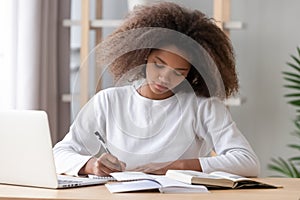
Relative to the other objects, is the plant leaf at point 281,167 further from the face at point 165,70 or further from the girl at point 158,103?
the face at point 165,70

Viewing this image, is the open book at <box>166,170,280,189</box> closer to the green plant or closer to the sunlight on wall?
the green plant

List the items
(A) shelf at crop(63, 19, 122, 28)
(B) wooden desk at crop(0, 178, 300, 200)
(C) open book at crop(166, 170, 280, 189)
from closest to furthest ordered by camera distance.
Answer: (B) wooden desk at crop(0, 178, 300, 200), (C) open book at crop(166, 170, 280, 189), (A) shelf at crop(63, 19, 122, 28)

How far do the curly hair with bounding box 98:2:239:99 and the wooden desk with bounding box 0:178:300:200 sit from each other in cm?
40

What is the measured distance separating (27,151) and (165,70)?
0.43m

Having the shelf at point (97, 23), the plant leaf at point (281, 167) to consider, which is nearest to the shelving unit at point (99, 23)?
the shelf at point (97, 23)

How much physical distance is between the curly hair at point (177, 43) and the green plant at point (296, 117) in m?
1.14

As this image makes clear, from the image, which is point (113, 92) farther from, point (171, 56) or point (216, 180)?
point (216, 180)

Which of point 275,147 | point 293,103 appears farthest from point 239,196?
point 275,147

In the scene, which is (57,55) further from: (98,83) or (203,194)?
(203,194)

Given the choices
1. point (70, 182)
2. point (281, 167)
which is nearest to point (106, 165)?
point (70, 182)

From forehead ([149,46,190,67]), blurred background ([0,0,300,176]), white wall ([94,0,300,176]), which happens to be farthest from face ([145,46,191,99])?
white wall ([94,0,300,176])

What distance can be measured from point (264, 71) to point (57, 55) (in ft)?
3.24

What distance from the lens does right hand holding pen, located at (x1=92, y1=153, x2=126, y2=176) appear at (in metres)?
1.87

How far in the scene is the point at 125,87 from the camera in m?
1.98
